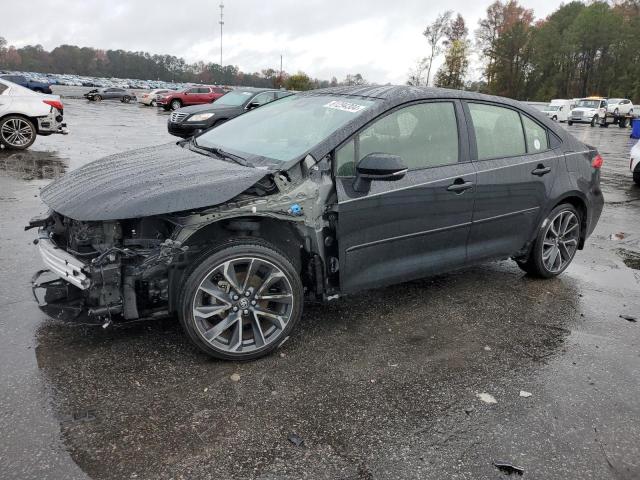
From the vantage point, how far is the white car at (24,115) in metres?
11.0

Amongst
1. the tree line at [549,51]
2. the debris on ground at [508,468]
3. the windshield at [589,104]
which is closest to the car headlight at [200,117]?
the debris on ground at [508,468]

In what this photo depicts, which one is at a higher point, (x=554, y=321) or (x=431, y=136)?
(x=431, y=136)

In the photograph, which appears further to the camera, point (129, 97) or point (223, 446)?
point (129, 97)

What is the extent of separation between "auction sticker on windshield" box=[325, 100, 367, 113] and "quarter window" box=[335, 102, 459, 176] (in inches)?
7.0

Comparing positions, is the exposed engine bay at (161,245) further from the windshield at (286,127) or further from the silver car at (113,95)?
the silver car at (113,95)

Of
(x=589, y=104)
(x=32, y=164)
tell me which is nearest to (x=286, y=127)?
(x=32, y=164)

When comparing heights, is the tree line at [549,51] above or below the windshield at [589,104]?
above

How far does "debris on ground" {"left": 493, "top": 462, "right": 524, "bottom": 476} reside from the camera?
7.92 feet

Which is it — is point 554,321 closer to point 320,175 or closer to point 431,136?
point 431,136

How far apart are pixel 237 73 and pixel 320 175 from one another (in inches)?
4737

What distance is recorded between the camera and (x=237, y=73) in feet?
383

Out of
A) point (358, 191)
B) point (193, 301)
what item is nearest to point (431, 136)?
point (358, 191)

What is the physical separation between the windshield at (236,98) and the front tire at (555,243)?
12.1 meters

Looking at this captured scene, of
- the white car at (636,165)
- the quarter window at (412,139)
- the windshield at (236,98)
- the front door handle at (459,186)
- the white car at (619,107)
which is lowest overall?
the white car at (636,165)
